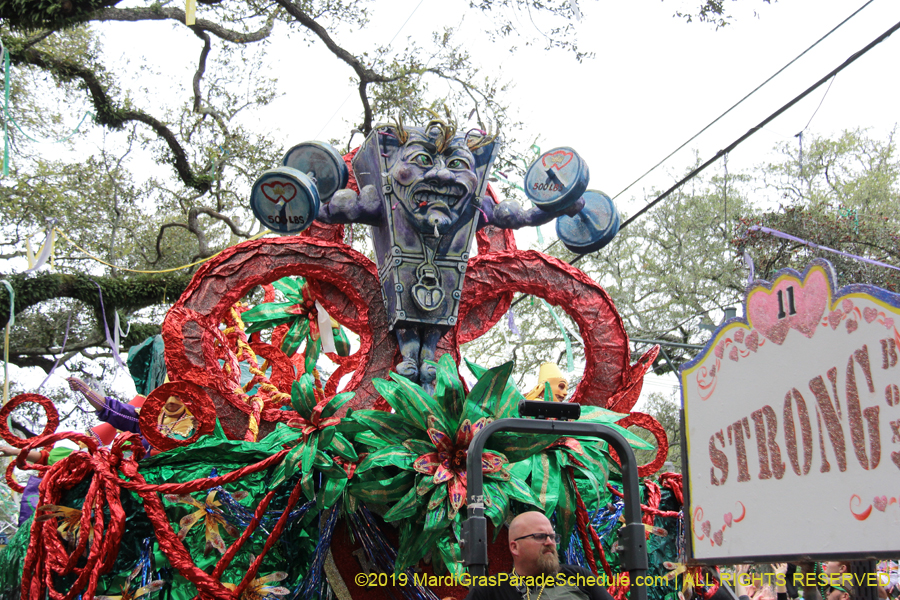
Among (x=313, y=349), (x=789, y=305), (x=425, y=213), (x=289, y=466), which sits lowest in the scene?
(x=289, y=466)

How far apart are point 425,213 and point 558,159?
877 mm

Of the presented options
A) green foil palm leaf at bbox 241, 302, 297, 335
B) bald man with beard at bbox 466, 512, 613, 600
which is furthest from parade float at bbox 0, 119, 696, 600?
bald man with beard at bbox 466, 512, 613, 600

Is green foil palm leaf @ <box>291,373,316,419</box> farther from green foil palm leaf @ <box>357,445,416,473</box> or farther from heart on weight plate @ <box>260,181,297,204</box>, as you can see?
heart on weight plate @ <box>260,181,297,204</box>

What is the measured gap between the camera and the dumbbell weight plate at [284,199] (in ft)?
14.4

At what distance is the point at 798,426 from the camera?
242 cm

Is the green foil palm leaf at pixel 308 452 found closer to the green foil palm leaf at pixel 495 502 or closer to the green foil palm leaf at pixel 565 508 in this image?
the green foil palm leaf at pixel 495 502

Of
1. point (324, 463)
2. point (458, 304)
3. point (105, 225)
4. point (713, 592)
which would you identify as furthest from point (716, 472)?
point (105, 225)

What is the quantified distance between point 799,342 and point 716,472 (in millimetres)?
550

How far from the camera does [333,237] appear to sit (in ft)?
16.6

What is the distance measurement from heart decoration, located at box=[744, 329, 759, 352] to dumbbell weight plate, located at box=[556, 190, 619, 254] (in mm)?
2445

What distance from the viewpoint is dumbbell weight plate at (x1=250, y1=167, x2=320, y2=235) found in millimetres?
4379

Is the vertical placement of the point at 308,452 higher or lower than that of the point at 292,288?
lower

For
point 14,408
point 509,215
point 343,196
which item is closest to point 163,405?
point 14,408

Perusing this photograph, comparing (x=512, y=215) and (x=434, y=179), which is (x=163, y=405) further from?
(x=512, y=215)
